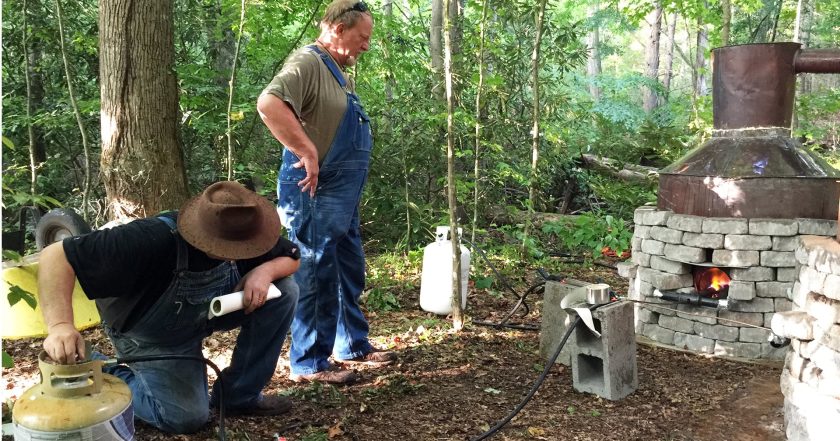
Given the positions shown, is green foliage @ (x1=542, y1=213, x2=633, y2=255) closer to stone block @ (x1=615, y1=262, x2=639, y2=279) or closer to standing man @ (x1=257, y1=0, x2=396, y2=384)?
stone block @ (x1=615, y1=262, x2=639, y2=279)

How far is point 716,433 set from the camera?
10.2 ft

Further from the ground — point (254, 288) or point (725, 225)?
point (725, 225)

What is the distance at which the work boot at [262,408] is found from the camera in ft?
9.75

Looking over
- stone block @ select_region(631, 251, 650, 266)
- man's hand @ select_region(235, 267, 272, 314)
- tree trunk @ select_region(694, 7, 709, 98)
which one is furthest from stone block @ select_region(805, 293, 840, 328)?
tree trunk @ select_region(694, 7, 709, 98)

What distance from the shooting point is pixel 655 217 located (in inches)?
176

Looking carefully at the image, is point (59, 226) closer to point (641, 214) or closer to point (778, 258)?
point (641, 214)

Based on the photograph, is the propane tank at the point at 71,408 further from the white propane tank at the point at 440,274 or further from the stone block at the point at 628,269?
the stone block at the point at 628,269

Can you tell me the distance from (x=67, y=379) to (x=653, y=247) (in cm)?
368

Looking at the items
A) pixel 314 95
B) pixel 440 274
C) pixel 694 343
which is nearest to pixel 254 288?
pixel 314 95

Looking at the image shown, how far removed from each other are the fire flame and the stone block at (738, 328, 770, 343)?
30 centimetres

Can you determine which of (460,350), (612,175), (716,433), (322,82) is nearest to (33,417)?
(322,82)

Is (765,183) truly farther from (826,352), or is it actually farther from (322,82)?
(322,82)

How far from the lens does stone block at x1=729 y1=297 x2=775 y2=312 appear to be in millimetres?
4102

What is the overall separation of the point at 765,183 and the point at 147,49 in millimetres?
4202
